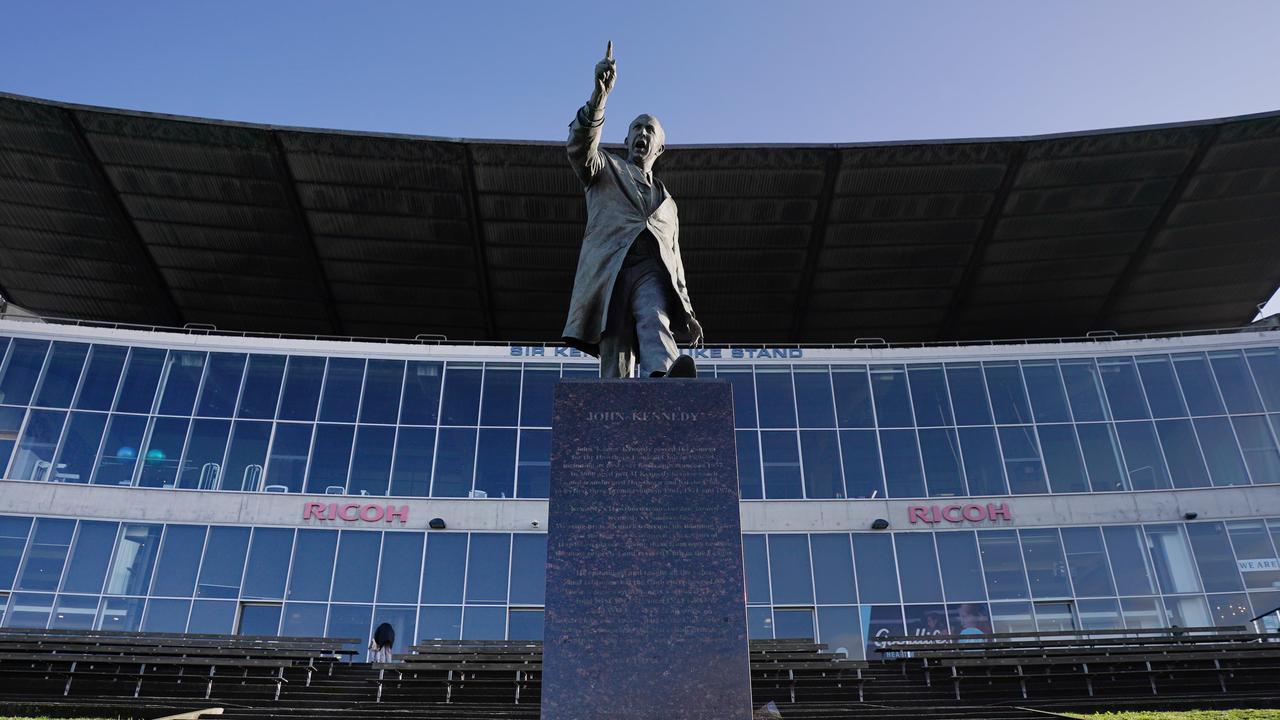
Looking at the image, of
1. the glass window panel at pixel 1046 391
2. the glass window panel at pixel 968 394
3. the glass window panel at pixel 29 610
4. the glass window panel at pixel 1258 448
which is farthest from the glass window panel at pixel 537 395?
the glass window panel at pixel 1258 448

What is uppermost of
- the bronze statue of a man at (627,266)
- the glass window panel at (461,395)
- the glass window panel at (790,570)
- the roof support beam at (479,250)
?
the roof support beam at (479,250)

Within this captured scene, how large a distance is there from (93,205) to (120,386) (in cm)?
628

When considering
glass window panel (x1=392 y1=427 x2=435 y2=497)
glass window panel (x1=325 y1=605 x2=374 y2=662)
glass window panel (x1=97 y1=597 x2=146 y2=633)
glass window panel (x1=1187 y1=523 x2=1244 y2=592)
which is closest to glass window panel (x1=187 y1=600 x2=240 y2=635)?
glass window panel (x1=325 y1=605 x2=374 y2=662)

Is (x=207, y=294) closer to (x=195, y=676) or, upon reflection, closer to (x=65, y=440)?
(x=65, y=440)

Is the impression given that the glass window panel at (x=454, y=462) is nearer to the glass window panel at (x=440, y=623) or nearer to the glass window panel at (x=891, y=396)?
the glass window panel at (x=440, y=623)

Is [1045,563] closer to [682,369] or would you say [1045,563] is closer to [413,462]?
[413,462]

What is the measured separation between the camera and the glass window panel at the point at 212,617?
79.7 ft

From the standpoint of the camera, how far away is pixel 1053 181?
29031 millimetres

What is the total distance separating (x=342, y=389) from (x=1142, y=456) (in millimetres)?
23152

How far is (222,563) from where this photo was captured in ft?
83.0

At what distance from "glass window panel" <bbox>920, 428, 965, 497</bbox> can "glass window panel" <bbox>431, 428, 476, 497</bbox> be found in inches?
512

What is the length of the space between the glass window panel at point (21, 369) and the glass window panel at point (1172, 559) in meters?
31.2

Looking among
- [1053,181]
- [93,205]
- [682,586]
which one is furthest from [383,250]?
[682,586]

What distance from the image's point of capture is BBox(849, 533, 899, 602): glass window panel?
1022 inches
